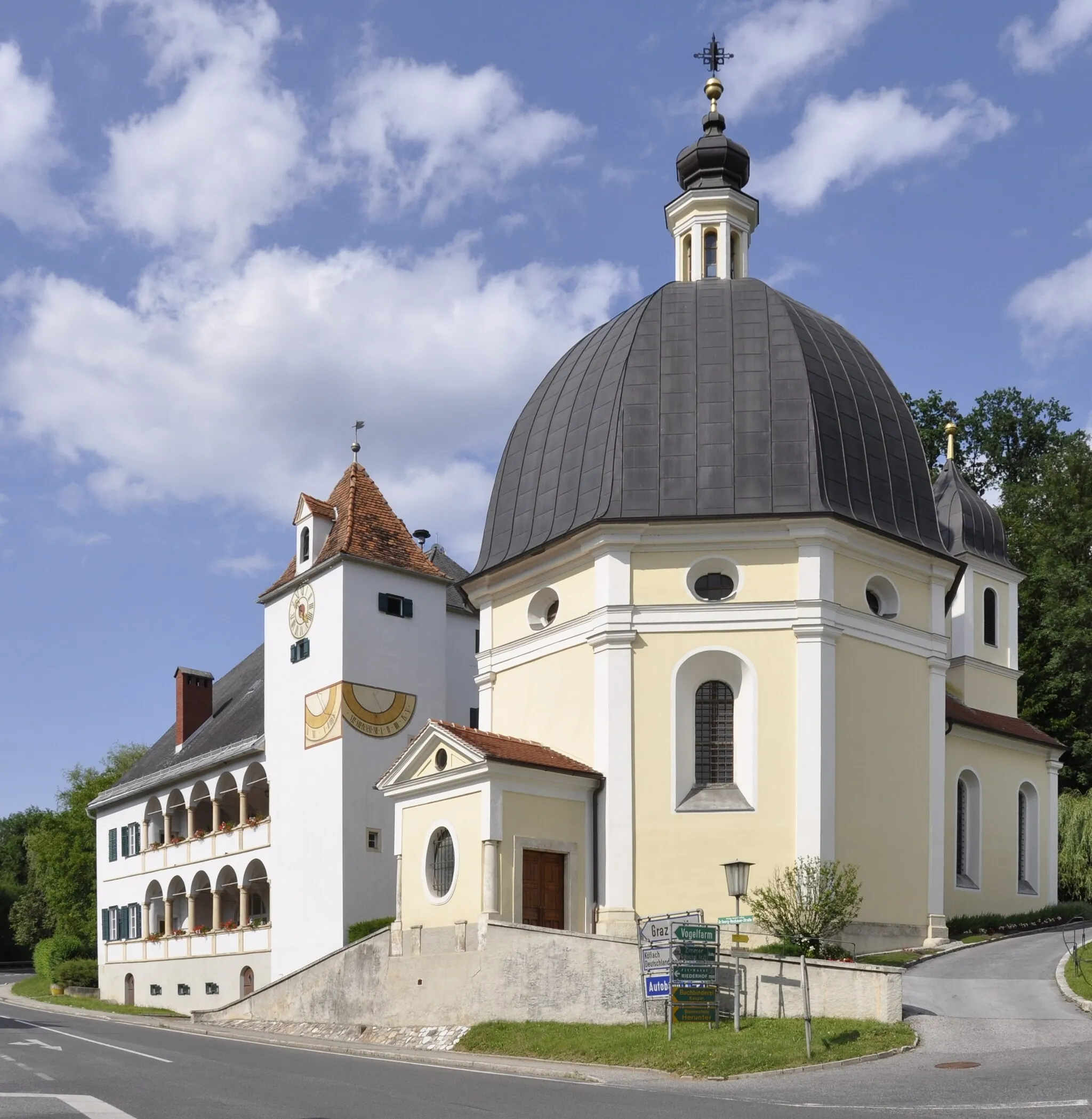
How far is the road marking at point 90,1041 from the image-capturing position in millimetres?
21328

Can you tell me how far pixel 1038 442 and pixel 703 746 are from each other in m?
35.4

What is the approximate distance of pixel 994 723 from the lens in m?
38.5

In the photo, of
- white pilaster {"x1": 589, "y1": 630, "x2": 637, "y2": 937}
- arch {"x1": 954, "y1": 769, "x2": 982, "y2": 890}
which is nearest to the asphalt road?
white pilaster {"x1": 589, "y1": 630, "x2": 637, "y2": 937}

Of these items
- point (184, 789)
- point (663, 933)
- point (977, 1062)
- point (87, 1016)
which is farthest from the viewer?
point (184, 789)

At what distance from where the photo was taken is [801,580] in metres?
29.0

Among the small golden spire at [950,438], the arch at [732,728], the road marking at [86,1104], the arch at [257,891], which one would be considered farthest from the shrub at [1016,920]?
the road marking at [86,1104]

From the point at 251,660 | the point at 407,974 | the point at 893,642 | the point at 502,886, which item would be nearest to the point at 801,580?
the point at 893,642

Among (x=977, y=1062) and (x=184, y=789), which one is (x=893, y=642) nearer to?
(x=977, y=1062)

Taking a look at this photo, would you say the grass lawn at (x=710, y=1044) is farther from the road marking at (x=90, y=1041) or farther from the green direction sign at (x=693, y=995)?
the road marking at (x=90, y=1041)

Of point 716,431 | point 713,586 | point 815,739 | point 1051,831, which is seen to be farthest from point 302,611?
point 1051,831

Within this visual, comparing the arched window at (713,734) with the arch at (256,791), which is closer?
→ the arched window at (713,734)

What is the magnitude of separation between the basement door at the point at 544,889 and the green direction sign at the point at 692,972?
20.1ft

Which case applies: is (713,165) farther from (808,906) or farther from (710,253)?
(808,906)

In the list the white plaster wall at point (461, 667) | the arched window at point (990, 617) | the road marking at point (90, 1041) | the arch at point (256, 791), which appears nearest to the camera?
the road marking at point (90, 1041)
